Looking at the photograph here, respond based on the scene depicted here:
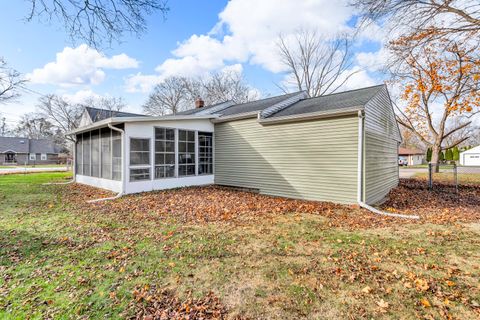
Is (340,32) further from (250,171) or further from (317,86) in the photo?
(250,171)

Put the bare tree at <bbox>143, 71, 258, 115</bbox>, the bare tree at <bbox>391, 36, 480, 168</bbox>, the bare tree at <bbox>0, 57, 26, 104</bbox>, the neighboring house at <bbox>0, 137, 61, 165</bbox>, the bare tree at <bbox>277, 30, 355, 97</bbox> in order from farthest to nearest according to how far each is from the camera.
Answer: the neighboring house at <bbox>0, 137, 61, 165</bbox>
the bare tree at <bbox>143, 71, 258, 115</bbox>
the bare tree at <bbox>277, 30, 355, 97</bbox>
the bare tree at <bbox>0, 57, 26, 104</bbox>
the bare tree at <bbox>391, 36, 480, 168</bbox>

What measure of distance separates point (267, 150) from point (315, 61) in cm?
2025

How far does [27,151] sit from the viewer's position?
39531mm

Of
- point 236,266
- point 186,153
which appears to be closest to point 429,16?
point 236,266

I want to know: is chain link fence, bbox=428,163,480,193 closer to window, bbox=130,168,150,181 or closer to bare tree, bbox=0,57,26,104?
window, bbox=130,168,150,181

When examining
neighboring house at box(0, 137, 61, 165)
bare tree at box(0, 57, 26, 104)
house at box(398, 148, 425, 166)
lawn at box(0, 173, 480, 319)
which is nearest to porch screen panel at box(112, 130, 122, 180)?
lawn at box(0, 173, 480, 319)

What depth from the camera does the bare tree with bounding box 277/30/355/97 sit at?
79.5 feet

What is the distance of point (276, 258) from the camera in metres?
3.81

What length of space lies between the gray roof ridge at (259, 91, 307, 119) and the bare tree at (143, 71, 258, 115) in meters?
18.4

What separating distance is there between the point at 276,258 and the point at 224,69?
30.0m

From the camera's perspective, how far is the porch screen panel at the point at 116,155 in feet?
30.0

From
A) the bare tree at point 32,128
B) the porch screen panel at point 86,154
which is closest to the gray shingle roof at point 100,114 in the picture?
the porch screen panel at point 86,154

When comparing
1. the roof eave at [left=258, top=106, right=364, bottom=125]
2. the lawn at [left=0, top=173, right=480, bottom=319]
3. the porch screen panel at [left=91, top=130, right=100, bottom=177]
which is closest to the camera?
the lawn at [left=0, top=173, right=480, bottom=319]

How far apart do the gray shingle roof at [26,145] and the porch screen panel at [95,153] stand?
40.7 meters
